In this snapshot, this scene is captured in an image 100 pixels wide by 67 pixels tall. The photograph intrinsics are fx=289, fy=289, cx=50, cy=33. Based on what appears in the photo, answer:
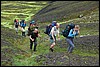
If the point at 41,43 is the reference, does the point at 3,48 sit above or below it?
above

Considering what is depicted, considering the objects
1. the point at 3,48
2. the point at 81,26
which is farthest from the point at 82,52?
the point at 81,26

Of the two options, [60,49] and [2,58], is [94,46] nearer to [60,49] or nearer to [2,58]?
[60,49]

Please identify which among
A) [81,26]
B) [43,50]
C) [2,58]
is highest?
A: [2,58]

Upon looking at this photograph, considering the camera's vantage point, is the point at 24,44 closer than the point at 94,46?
No

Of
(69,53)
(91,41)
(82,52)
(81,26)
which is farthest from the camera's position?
(81,26)

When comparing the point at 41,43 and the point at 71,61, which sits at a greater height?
the point at 71,61

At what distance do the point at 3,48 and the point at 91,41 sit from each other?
42.4 ft

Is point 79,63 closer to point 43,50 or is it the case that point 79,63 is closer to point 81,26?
point 43,50

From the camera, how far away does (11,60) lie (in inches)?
1134

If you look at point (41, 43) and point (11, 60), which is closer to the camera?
point (11, 60)

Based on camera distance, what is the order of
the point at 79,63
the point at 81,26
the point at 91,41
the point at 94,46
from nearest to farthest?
the point at 79,63
the point at 94,46
the point at 91,41
the point at 81,26

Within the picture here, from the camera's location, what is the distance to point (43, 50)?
37.1 m

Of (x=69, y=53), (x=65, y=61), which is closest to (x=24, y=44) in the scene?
(x=69, y=53)

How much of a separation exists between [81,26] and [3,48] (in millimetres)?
28349
